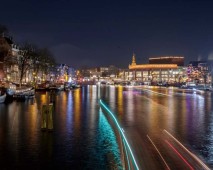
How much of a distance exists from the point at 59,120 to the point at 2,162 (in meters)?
13.7

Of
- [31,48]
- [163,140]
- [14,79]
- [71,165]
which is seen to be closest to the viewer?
[71,165]

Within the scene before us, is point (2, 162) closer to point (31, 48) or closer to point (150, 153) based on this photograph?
point (150, 153)

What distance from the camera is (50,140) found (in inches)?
762

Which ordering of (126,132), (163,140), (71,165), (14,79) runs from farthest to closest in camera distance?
1. (14,79)
2. (126,132)
3. (163,140)
4. (71,165)

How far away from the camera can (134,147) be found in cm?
1702

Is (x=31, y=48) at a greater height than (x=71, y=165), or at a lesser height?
greater

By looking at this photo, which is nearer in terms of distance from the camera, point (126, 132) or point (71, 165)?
point (71, 165)

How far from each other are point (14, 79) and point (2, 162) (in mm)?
129979

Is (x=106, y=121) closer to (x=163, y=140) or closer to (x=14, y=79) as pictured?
(x=163, y=140)

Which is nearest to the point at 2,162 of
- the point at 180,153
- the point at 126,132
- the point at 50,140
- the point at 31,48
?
the point at 50,140

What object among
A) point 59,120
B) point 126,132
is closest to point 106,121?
point 59,120

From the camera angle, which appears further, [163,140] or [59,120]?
[59,120]

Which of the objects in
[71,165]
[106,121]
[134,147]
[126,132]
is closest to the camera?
[71,165]

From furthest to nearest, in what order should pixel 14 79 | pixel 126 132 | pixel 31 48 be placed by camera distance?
pixel 14 79 < pixel 31 48 < pixel 126 132
